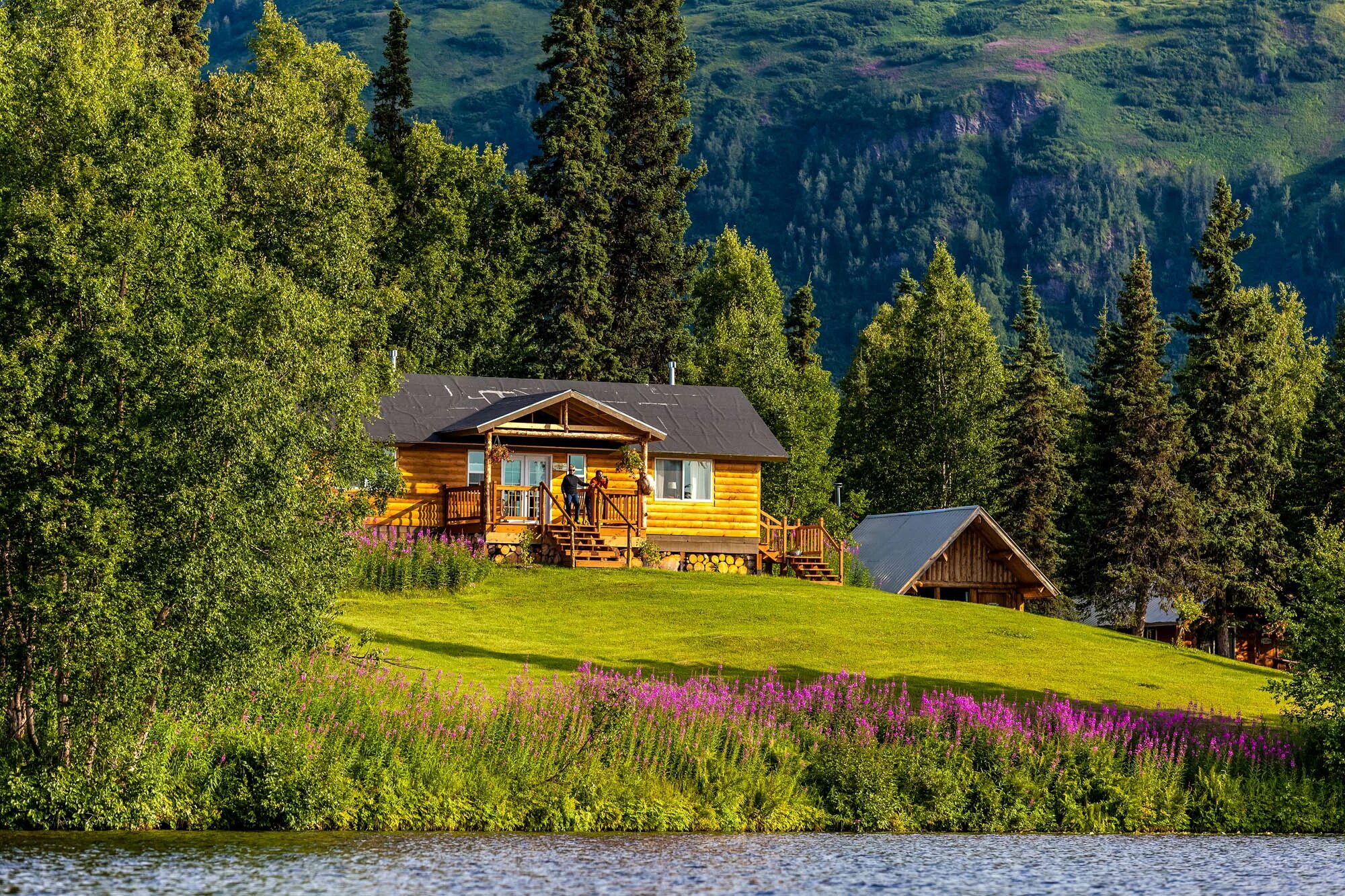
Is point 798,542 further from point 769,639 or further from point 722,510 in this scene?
point 769,639

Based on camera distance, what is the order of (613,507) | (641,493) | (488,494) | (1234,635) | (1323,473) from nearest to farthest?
(488,494), (613,507), (641,493), (1323,473), (1234,635)

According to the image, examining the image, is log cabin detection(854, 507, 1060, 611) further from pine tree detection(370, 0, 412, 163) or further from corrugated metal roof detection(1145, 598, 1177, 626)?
pine tree detection(370, 0, 412, 163)

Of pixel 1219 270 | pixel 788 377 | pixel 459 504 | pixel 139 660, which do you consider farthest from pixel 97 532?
pixel 788 377

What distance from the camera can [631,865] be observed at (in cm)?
1845

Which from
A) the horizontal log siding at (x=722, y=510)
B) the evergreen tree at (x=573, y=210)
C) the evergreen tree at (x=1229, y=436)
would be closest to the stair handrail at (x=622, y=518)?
the horizontal log siding at (x=722, y=510)

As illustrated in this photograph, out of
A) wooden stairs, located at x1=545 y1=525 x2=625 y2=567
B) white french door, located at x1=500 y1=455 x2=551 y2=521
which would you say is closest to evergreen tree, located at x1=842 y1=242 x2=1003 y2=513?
white french door, located at x1=500 y1=455 x2=551 y2=521

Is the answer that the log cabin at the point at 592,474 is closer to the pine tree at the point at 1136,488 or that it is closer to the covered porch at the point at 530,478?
the covered porch at the point at 530,478

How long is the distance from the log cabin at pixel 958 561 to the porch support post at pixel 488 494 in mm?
13467

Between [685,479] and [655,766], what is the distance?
96.9 feet

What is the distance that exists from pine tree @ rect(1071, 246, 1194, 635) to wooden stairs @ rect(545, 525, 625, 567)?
61.5ft

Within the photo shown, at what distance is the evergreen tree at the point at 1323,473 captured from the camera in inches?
2215

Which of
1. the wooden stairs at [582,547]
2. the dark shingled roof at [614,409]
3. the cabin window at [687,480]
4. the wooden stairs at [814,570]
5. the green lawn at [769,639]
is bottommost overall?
the green lawn at [769,639]

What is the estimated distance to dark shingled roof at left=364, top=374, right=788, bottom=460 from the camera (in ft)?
163

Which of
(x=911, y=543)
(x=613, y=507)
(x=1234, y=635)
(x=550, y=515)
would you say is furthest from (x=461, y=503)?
(x=1234, y=635)
